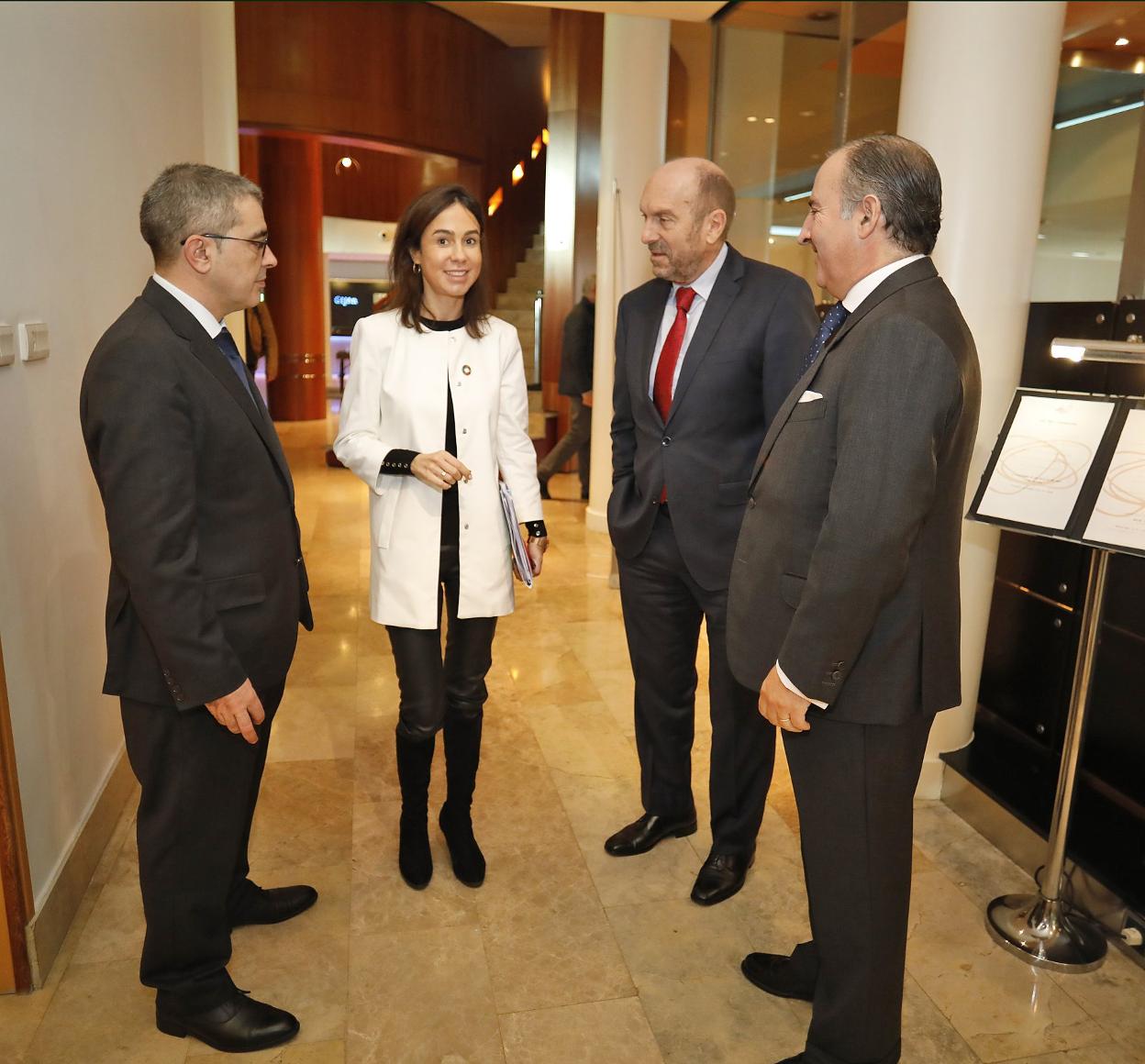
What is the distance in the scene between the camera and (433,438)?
7.73ft

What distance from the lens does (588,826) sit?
9.57 ft

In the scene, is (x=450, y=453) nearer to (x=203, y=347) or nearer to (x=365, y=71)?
(x=203, y=347)

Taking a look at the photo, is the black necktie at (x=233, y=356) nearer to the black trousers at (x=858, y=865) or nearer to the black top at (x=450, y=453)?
the black top at (x=450, y=453)

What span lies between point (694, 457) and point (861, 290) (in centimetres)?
82

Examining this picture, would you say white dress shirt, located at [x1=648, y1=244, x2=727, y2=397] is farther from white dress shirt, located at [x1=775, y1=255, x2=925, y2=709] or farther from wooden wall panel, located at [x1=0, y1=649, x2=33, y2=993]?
wooden wall panel, located at [x1=0, y1=649, x2=33, y2=993]

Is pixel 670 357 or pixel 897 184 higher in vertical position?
pixel 897 184

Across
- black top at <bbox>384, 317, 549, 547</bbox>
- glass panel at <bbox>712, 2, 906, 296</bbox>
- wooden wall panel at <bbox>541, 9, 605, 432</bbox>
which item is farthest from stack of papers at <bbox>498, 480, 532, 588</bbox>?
wooden wall panel at <bbox>541, 9, 605, 432</bbox>

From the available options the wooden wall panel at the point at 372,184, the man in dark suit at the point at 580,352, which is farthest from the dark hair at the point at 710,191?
the wooden wall panel at the point at 372,184

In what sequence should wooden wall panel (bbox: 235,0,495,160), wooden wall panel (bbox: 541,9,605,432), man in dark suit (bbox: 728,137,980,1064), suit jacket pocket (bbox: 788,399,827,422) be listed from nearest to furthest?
man in dark suit (bbox: 728,137,980,1064)
suit jacket pocket (bbox: 788,399,827,422)
wooden wall panel (bbox: 541,9,605,432)
wooden wall panel (bbox: 235,0,495,160)

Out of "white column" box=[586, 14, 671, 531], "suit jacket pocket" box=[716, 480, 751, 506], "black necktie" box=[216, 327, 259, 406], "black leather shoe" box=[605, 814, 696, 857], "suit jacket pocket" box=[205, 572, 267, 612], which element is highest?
"white column" box=[586, 14, 671, 531]

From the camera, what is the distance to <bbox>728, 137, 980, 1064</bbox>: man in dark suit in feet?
4.87

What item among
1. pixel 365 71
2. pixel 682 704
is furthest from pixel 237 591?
pixel 365 71

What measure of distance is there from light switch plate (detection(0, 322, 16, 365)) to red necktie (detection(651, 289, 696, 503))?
149cm

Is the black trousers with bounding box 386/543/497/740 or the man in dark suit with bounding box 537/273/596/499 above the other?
the man in dark suit with bounding box 537/273/596/499
